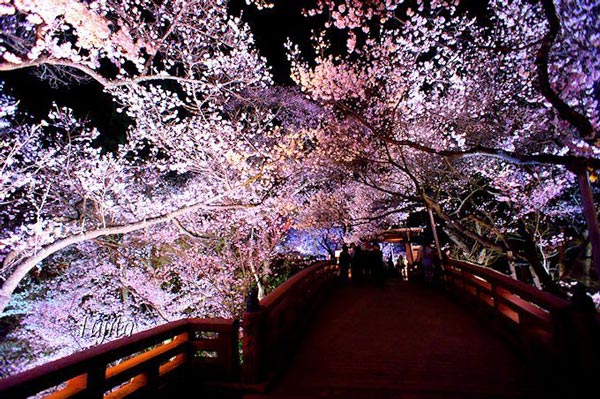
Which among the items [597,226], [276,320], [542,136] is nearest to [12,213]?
[276,320]

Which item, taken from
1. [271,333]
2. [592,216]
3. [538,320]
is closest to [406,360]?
[538,320]

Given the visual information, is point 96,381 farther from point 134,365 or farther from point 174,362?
point 174,362

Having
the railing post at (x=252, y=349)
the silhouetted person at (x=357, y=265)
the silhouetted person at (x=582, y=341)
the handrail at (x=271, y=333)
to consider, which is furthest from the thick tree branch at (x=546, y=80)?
the silhouetted person at (x=357, y=265)

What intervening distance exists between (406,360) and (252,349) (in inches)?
95.6

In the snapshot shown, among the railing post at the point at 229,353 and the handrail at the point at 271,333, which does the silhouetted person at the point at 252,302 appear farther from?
the railing post at the point at 229,353

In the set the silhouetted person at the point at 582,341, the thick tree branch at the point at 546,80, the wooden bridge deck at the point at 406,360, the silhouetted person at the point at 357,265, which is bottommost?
the wooden bridge deck at the point at 406,360

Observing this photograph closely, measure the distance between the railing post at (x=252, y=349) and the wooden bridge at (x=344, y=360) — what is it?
0.04ft

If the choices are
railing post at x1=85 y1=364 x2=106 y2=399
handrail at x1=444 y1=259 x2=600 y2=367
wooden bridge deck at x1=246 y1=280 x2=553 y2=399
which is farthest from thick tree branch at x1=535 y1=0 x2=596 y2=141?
railing post at x1=85 y1=364 x2=106 y2=399

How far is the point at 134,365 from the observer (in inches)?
130

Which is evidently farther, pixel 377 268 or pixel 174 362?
pixel 377 268

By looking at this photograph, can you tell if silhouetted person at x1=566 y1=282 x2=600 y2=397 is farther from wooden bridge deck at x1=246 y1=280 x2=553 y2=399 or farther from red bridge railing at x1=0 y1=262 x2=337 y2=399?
red bridge railing at x1=0 y1=262 x2=337 y2=399

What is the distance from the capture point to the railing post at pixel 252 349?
3.93 m

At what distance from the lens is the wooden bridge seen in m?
3.18

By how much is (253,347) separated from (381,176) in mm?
16825
